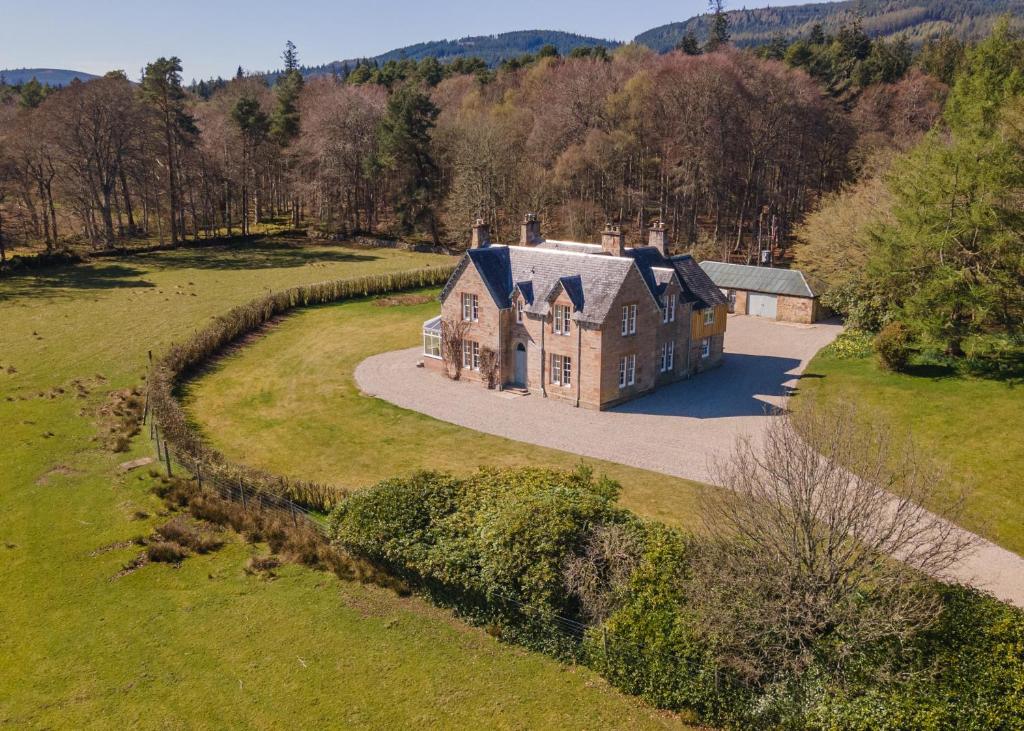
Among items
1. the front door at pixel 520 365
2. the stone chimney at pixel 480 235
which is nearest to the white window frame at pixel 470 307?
the front door at pixel 520 365

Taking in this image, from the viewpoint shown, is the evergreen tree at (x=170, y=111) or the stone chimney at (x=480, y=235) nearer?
the stone chimney at (x=480, y=235)

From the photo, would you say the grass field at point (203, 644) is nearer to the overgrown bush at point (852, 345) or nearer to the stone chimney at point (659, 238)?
the stone chimney at point (659, 238)

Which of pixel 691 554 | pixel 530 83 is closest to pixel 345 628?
pixel 691 554

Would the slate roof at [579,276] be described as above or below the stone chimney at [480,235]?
below

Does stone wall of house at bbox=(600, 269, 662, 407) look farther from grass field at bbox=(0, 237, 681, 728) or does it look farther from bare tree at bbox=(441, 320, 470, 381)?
grass field at bbox=(0, 237, 681, 728)

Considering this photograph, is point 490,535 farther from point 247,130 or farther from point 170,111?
point 247,130

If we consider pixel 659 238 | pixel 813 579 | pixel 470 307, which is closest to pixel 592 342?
pixel 470 307

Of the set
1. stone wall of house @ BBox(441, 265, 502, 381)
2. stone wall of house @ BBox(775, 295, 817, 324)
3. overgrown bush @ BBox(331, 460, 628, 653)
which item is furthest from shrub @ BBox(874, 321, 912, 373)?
overgrown bush @ BBox(331, 460, 628, 653)

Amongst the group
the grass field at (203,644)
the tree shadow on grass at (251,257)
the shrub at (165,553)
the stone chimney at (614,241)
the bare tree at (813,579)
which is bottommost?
the grass field at (203,644)
